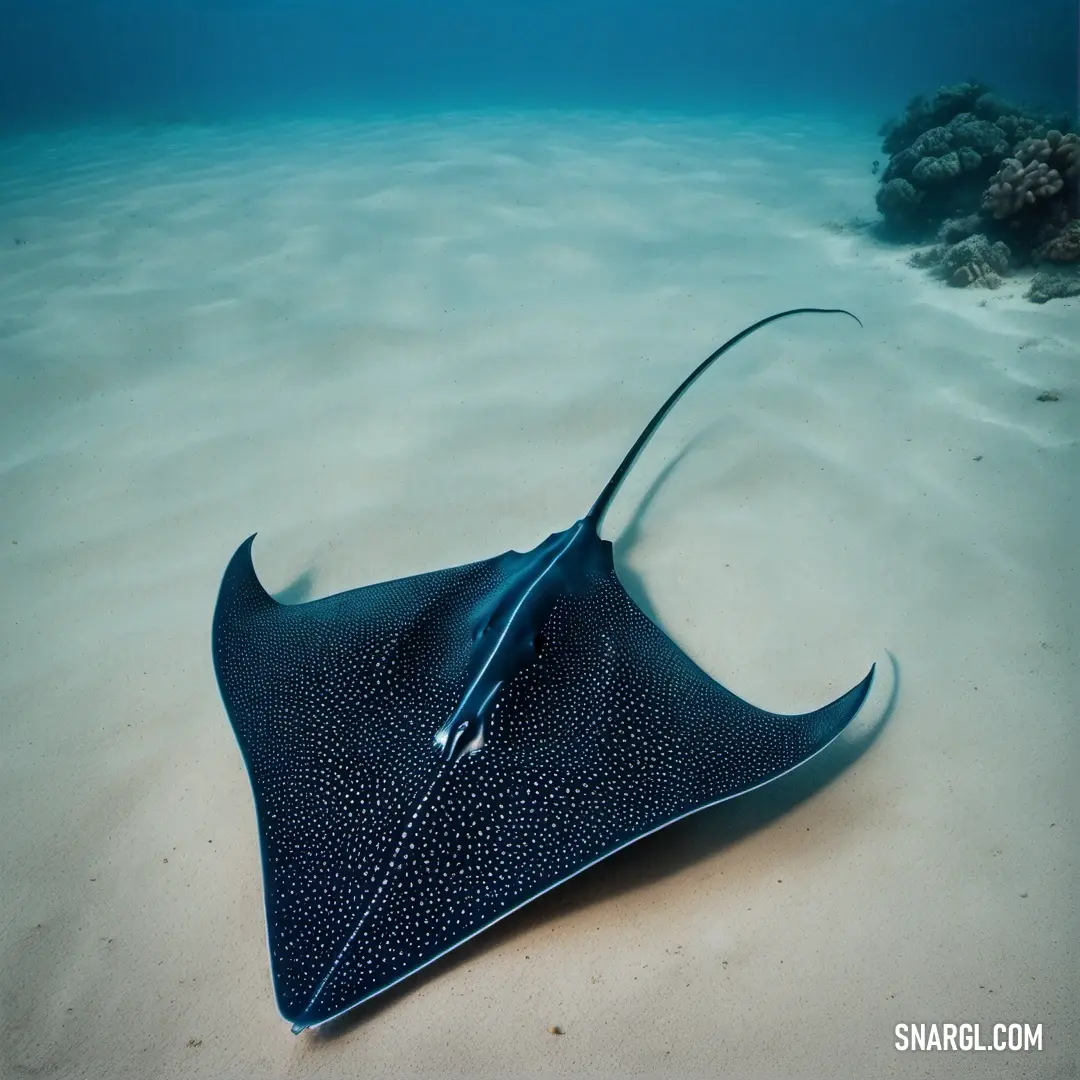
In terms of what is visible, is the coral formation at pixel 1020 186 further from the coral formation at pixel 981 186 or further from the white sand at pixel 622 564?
the white sand at pixel 622 564

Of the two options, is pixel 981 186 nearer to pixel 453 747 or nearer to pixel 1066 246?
pixel 1066 246

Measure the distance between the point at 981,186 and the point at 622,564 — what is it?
29.7 ft

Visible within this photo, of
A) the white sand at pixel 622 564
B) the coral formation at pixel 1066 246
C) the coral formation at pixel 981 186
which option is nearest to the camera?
the white sand at pixel 622 564

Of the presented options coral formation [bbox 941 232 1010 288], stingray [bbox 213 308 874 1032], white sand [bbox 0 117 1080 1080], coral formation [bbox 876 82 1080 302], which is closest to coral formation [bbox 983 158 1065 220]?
coral formation [bbox 876 82 1080 302]

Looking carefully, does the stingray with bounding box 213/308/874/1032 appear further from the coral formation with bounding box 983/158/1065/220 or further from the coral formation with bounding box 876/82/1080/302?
the coral formation with bounding box 983/158/1065/220

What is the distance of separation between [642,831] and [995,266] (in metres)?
8.64

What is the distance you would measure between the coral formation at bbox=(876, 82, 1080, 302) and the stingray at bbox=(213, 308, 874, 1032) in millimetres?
7516

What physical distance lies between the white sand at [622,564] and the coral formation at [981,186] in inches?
24.8

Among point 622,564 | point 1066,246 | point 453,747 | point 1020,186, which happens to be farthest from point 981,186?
point 453,747

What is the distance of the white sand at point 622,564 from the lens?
2.61m

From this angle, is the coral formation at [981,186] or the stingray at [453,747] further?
the coral formation at [981,186]

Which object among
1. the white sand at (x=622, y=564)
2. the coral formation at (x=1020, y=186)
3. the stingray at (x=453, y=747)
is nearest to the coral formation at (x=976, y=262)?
the white sand at (x=622, y=564)

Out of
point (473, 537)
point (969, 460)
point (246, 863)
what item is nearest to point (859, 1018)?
point (246, 863)

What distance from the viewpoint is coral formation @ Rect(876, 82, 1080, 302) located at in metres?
8.11
